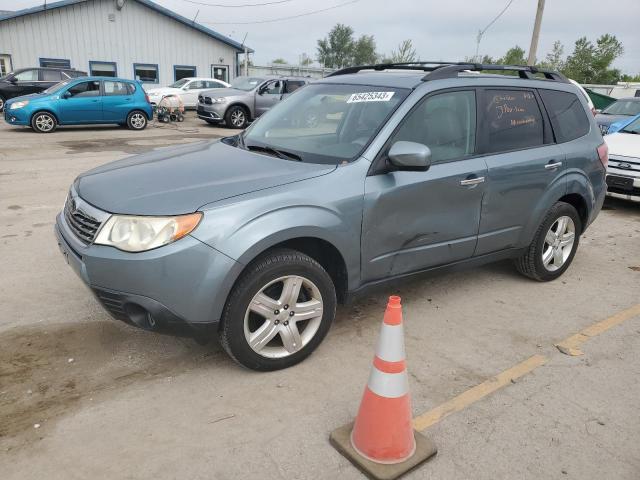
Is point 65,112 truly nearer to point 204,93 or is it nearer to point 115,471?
point 204,93

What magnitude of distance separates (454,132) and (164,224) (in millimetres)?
2189

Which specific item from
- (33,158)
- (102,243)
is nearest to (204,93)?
(33,158)

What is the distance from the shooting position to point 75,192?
11.2 ft

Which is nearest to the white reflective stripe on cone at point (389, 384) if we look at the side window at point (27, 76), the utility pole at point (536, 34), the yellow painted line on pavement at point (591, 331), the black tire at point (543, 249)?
the yellow painted line on pavement at point (591, 331)

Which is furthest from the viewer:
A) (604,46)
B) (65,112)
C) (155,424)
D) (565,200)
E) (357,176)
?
(604,46)

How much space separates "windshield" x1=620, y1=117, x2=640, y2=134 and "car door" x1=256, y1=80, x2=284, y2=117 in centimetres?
1097

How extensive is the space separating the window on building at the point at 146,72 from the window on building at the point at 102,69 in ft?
→ 3.20

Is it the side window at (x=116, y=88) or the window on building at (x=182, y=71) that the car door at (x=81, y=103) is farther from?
the window on building at (x=182, y=71)

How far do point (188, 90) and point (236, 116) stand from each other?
19.0 ft

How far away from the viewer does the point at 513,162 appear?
411 cm

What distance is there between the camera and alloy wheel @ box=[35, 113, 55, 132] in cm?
1453

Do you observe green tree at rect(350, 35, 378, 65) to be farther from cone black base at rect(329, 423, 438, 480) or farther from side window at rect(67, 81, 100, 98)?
cone black base at rect(329, 423, 438, 480)

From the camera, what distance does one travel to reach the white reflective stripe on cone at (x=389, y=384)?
8.05 ft

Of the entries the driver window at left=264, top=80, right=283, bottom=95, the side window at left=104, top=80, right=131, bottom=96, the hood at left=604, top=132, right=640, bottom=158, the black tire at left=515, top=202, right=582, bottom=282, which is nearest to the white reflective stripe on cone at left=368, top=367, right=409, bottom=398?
the black tire at left=515, top=202, right=582, bottom=282
